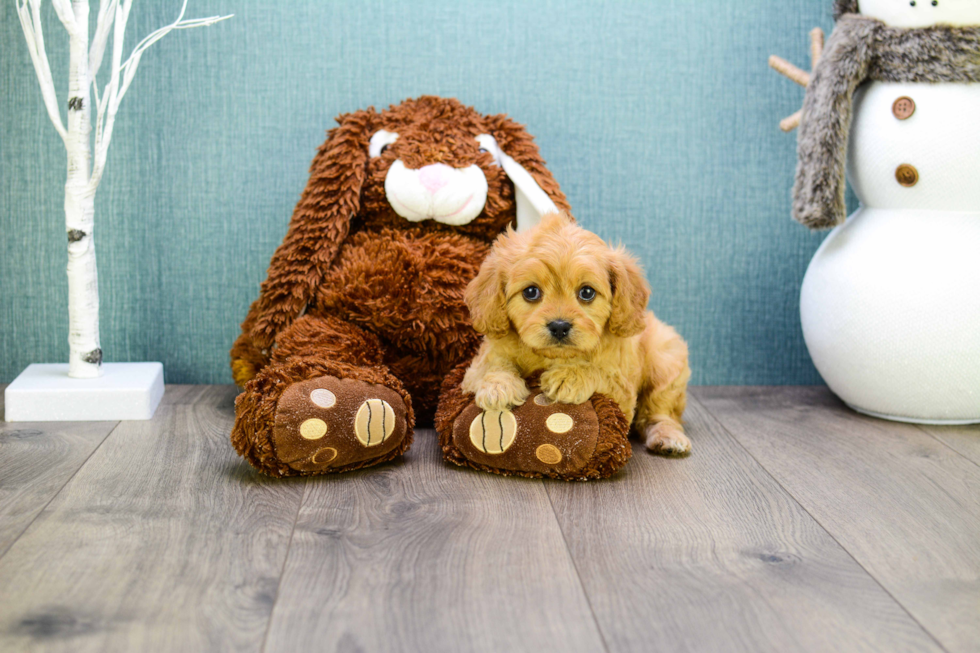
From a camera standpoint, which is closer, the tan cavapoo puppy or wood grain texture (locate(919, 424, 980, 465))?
the tan cavapoo puppy

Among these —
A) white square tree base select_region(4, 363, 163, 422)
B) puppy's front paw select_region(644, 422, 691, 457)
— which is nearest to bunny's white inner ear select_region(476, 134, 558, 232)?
puppy's front paw select_region(644, 422, 691, 457)

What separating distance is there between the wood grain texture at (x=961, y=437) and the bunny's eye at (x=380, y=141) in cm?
129

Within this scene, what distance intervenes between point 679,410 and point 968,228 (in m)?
0.72

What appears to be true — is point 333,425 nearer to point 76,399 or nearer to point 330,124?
point 76,399

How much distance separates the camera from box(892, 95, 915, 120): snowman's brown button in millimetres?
1793

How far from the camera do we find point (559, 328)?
141 centimetres

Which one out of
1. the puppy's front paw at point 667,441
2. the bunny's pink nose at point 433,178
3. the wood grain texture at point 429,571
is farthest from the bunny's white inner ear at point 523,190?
the wood grain texture at point 429,571

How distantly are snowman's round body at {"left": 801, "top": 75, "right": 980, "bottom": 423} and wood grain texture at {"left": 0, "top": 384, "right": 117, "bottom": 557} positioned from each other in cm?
155

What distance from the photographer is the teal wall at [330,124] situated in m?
2.05

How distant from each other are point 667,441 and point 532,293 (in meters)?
0.43

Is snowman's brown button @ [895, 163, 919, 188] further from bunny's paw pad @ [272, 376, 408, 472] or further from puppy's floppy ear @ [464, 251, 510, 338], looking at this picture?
bunny's paw pad @ [272, 376, 408, 472]

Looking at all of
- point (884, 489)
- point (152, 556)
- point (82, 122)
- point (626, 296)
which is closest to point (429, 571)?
point (152, 556)

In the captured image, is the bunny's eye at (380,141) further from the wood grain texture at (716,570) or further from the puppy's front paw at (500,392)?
the wood grain texture at (716,570)

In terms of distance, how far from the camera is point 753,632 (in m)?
1.01
